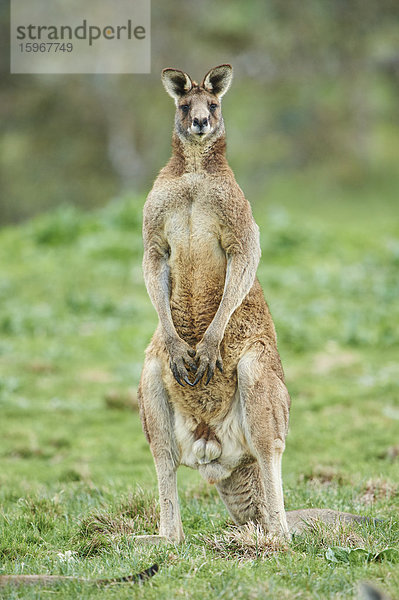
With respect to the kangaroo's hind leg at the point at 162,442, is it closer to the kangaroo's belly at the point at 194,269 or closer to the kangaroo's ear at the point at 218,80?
the kangaroo's belly at the point at 194,269

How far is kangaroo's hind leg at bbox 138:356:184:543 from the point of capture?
4719 mm

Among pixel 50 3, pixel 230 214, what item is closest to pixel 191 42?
pixel 50 3

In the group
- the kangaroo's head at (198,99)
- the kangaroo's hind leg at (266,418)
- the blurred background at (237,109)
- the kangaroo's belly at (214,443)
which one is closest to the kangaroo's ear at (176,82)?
the kangaroo's head at (198,99)

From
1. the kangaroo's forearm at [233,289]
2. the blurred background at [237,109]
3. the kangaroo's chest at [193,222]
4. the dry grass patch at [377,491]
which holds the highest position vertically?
the blurred background at [237,109]

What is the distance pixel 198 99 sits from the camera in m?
4.84

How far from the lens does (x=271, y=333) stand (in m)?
5.00

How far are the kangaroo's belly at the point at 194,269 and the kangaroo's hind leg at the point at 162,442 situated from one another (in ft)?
1.01

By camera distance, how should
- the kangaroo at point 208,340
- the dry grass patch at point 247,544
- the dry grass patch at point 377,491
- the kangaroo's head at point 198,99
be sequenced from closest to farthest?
the dry grass patch at point 247,544 < the kangaroo at point 208,340 < the kangaroo's head at point 198,99 < the dry grass patch at point 377,491

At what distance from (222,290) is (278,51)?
22110mm

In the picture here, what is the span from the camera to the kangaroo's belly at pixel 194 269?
4805mm

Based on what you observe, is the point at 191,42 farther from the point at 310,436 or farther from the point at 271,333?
the point at 271,333

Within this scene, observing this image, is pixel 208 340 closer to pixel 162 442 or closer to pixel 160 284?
pixel 160 284

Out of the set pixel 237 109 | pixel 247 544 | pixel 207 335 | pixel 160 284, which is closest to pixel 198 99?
pixel 160 284

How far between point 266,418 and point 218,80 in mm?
1948
